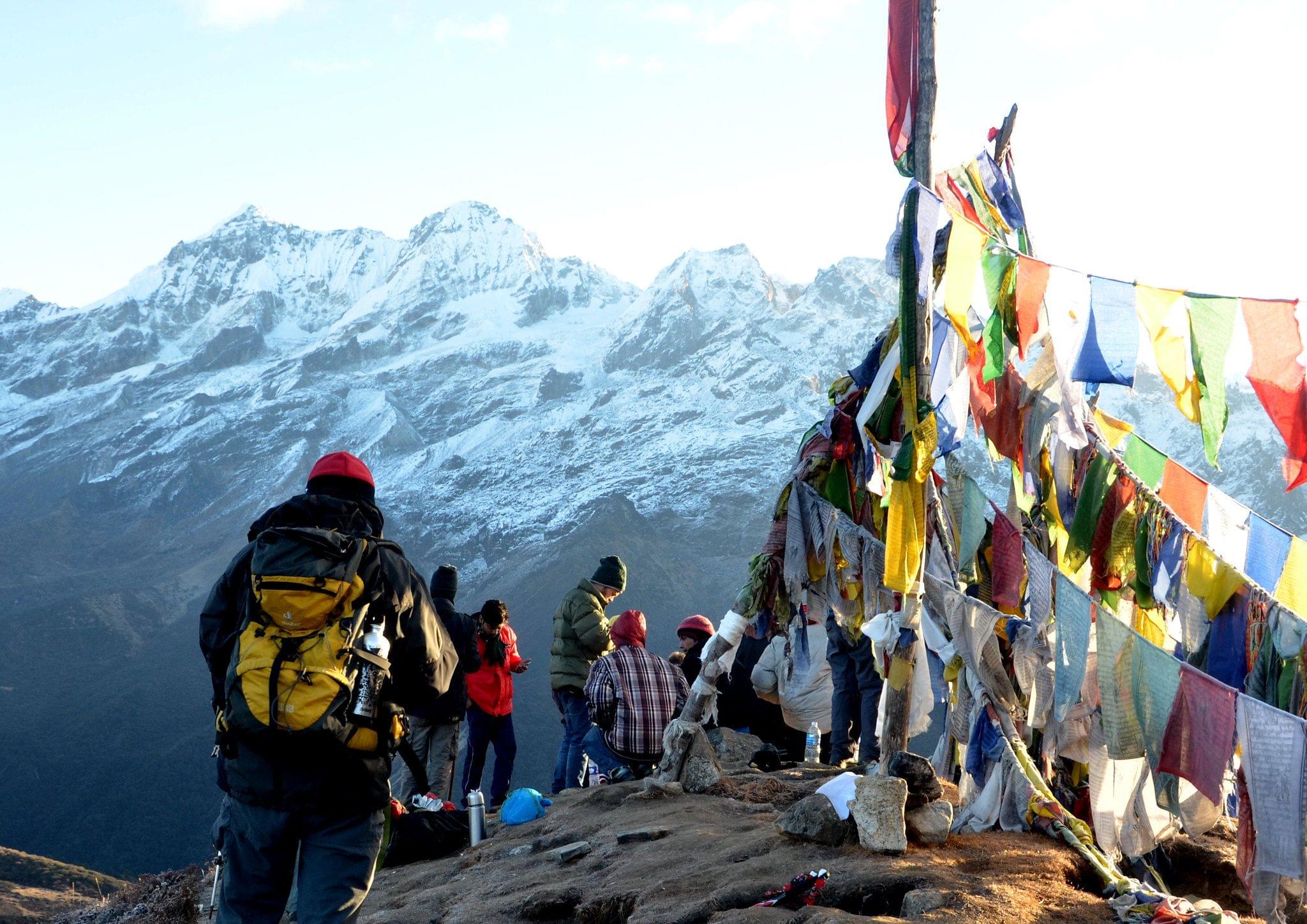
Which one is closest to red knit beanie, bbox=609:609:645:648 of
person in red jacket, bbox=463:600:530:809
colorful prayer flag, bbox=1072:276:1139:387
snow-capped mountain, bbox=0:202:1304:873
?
person in red jacket, bbox=463:600:530:809

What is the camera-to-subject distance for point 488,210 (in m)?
138

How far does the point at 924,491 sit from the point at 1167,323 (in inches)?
48.5

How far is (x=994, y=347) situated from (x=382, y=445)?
66.3 m

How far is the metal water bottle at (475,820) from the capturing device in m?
6.00

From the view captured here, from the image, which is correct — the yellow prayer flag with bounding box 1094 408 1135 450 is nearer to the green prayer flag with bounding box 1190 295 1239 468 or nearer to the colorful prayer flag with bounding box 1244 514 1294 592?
the colorful prayer flag with bounding box 1244 514 1294 592

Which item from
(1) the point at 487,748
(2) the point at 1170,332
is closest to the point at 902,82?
(2) the point at 1170,332

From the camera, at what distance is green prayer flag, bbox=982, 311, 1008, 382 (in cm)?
491

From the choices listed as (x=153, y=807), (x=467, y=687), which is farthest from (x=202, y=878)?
(x=153, y=807)

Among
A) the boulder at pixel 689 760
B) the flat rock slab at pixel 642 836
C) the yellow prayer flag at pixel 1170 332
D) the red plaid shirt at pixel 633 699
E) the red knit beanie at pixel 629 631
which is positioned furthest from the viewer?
the red knit beanie at pixel 629 631

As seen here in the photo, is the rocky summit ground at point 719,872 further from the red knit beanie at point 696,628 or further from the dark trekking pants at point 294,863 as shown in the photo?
the red knit beanie at point 696,628

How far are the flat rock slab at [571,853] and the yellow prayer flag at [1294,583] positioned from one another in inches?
133

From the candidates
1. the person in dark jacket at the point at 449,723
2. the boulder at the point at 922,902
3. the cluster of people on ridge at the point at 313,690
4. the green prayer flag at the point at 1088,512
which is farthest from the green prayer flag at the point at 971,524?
the person in dark jacket at the point at 449,723

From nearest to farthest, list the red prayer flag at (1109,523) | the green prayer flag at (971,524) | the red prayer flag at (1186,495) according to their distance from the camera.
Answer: the red prayer flag at (1109,523), the green prayer flag at (971,524), the red prayer flag at (1186,495)

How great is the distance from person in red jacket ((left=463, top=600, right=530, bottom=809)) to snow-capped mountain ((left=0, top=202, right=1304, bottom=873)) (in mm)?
17500
